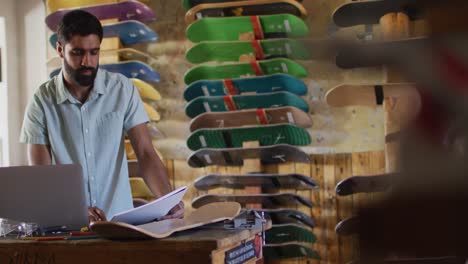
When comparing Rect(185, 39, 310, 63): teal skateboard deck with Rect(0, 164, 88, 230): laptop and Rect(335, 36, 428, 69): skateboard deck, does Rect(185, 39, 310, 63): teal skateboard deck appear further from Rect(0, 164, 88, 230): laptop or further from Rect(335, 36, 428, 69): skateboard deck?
Rect(335, 36, 428, 69): skateboard deck

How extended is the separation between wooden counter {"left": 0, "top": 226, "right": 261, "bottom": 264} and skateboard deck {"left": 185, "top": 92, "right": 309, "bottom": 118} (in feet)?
6.79

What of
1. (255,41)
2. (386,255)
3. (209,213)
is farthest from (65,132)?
(386,255)

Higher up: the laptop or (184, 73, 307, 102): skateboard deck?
(184, 73, 307, 102): skateboard deck

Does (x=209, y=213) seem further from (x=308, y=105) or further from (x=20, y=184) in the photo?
(x=308, y=105)

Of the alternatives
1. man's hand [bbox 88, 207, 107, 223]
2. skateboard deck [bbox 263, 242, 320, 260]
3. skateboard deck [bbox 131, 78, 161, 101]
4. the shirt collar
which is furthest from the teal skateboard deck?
man's hand [bbox 88, 207, 107, 223]

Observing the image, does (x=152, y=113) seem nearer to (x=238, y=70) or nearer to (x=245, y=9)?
(x=238, y=70)

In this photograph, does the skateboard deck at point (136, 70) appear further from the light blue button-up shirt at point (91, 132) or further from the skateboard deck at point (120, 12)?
the light blue button-up shirt at point (91, 132)

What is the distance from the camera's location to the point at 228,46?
13.7ft

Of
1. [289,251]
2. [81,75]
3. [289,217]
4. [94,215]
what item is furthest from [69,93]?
[289,251]

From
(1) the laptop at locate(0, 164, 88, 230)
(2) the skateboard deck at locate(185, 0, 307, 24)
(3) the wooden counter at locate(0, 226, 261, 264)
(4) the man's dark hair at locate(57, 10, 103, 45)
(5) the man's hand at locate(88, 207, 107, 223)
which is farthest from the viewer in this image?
(2) the skateboard deck at locate(185, 0, 307, 24)

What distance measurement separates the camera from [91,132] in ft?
9.24

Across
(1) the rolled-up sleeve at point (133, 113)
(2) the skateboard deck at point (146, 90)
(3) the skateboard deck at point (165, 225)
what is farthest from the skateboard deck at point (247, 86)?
(3) the skateboard deck at point (165, 225)

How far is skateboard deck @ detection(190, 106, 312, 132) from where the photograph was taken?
402 cm

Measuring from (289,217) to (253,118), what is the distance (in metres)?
0.64
